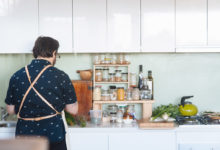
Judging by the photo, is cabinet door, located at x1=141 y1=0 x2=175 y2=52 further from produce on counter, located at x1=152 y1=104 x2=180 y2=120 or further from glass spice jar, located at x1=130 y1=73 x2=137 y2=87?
produce on counter, located at x1=152 y1=104 x2=180 y2=120

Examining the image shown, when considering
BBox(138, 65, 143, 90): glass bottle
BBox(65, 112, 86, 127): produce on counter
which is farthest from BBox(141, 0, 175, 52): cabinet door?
BBox(65, 112, 86, 127): produce on counter

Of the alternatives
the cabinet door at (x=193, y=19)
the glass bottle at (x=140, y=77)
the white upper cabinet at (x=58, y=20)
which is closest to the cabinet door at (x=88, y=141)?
the glass bottle at (x=140, y=77)

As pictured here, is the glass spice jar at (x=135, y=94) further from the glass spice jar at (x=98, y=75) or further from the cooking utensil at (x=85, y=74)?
the cooking utensil at (x=85, y=74)

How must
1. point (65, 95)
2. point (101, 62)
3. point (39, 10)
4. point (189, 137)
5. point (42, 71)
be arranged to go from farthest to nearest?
point (101, 62)
point (39, 10)
point (189, 137)
point (65, 95)
point (42, 71)

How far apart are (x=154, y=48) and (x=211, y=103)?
110 cm

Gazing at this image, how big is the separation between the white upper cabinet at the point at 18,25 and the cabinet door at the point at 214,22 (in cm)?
189

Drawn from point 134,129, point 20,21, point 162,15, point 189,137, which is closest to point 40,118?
point 134,129

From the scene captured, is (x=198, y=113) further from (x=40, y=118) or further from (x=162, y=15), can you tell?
(x=40, y=118)

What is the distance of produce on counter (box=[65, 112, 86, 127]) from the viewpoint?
287 cm

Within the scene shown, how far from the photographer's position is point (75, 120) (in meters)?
2.96

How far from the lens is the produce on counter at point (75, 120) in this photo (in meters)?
→ 2.87

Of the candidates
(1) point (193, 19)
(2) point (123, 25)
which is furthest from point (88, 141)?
(1) point (193, 19)

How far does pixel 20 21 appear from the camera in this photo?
9.61 feet

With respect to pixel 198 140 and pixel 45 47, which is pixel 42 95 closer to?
pixel 45 47
